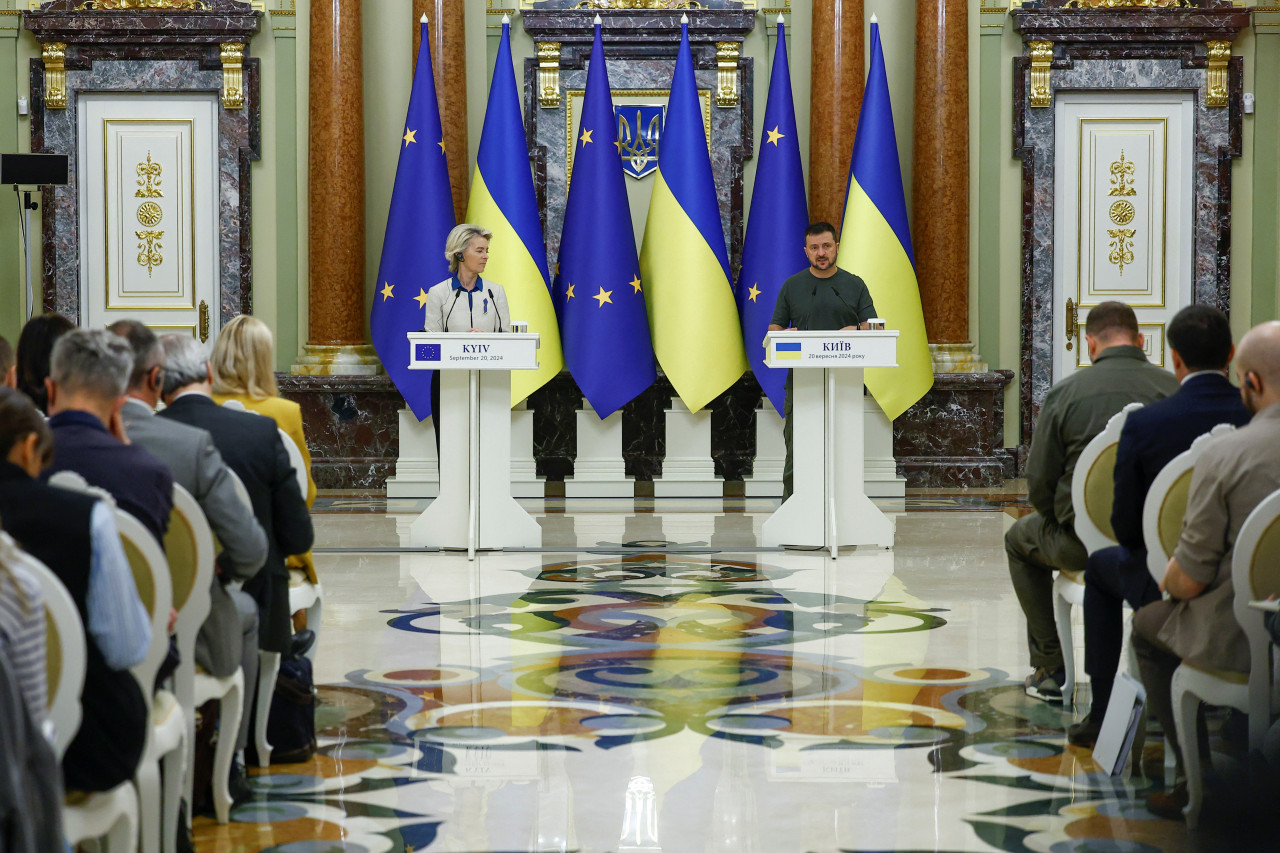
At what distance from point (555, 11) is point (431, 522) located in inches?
179

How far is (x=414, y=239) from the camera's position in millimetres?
9344

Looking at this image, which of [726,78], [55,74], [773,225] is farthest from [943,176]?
[55,74]

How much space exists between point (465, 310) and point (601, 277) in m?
2.23

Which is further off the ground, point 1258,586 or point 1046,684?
point 1258,586

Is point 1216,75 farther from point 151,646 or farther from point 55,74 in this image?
point 151,646

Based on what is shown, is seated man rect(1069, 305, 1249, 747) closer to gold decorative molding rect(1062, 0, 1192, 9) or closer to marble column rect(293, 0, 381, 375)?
marble column rect(293, 0, 381, 375)

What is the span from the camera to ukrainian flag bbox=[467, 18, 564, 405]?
902 cm

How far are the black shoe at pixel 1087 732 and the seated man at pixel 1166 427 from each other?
0.06 feet

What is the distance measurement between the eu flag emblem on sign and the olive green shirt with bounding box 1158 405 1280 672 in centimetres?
738

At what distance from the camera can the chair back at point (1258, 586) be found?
9.62 ft

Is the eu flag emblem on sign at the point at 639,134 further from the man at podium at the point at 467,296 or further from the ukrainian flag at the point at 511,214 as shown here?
the man at podium at the point at 467,296

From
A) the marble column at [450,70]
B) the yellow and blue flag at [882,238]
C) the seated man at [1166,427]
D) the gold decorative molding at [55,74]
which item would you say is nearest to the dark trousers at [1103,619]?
the seated man at [1166,427]

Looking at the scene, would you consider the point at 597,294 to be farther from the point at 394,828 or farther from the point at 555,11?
the point at 394,828

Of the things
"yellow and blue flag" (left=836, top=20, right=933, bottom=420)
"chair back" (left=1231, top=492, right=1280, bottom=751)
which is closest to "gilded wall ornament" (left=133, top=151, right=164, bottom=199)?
"yellow and blue flag" (left=836, top=20, right=933, bottom=420)
